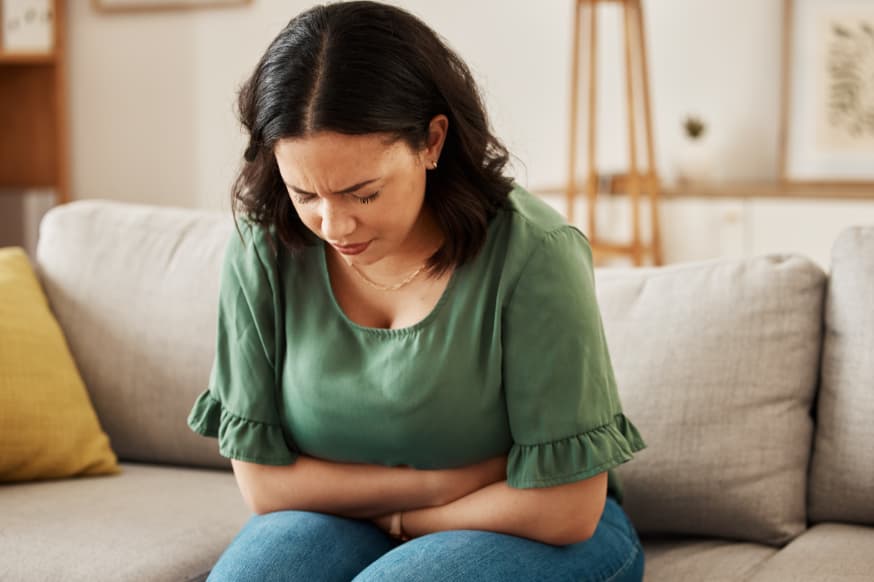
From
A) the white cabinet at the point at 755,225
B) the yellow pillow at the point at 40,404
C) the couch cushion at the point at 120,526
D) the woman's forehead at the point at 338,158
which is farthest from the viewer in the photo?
the white cabinet at the point at 755,225

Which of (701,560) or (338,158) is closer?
(338,158)

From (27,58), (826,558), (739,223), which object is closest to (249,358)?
(826,558)

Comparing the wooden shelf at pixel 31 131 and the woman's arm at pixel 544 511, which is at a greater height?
the wooden shelf at pixel 31 131

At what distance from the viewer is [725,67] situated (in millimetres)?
3766

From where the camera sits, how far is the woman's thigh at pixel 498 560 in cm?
120

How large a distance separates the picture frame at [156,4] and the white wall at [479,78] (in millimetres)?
25

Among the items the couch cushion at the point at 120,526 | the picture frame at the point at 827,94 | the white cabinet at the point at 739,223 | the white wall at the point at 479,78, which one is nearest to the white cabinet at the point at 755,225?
the white cabinet at the point at 739,223

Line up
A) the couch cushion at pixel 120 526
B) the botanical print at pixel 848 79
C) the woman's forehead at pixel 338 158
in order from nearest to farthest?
1. the woman's forehead at pixel 338 158
2. the couch cushion at pixel 120 526
3. the botanical print at pixel 848 79

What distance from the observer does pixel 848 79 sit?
3494 mm

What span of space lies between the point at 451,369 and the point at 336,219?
0.76 ft

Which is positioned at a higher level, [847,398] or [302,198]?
[302,198]

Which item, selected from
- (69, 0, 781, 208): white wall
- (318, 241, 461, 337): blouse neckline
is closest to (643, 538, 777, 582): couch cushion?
(318, 241, 461, 337): blouse neckline

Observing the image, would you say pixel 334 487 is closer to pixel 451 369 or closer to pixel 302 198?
pixel 451 369

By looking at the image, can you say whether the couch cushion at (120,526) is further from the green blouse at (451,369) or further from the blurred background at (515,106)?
the blurred background at (515,106)
